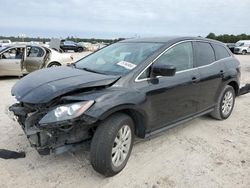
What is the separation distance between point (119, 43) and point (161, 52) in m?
1.11

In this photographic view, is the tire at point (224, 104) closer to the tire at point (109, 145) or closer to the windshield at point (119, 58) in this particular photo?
the windshield at point (119, 58)

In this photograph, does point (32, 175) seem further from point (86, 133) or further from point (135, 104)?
point (135, 104)

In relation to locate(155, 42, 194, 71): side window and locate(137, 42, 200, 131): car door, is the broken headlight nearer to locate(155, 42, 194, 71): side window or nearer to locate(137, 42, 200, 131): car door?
locate(137, 42, 200, 131): car door

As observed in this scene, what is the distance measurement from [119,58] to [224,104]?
8.50ft

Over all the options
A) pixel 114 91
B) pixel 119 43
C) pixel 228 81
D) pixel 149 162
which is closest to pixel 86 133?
pixel 114 91

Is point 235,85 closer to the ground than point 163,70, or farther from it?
closer to the ground

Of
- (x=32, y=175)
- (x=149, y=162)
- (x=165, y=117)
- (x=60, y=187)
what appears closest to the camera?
(x=60, y=187)

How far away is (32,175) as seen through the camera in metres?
3.27

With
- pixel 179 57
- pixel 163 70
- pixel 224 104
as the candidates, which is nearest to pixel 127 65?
pixel 163 70

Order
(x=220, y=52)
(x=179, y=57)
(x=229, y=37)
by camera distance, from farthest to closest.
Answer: (x=229, y=37) → (x=220, y=52) → (x=179, y=57)

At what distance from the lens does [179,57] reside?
4262mm

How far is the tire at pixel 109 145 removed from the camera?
9.98ft

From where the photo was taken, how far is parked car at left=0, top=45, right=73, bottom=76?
9928mm

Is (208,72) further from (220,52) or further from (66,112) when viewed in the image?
(66,112)
